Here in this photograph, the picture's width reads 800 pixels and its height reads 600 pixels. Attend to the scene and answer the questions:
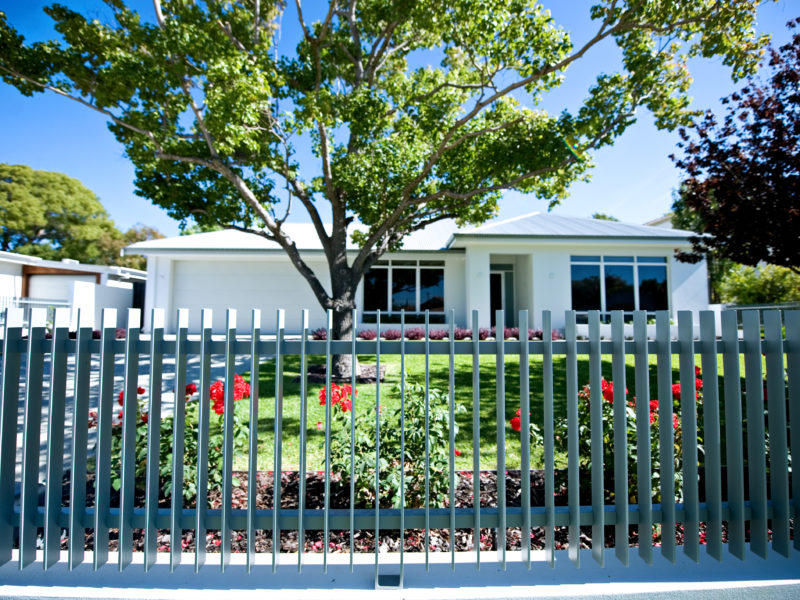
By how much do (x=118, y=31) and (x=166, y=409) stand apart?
281 inches

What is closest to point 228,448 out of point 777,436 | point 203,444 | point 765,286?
point 203,444

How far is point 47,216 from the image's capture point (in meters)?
35.3

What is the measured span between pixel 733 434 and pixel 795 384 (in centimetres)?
48

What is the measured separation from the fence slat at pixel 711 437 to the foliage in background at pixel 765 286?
21634 mm

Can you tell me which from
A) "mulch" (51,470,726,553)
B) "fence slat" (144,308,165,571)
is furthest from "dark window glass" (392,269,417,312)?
"fence slat" (144,308,165,571)

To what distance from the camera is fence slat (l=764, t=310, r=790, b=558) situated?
2711mm

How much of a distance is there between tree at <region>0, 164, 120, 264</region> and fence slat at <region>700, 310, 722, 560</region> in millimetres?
42348

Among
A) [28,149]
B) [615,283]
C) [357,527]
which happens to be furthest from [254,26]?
[28,149]

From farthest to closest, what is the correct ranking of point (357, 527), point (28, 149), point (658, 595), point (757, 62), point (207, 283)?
point (28, 149), point (207, 283), point (757, 62), point (357, 527), point (658, 595)

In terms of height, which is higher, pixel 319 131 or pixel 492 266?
pixel 319 131

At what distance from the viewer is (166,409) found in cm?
660

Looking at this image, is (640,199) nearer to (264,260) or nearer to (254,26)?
(264,260)

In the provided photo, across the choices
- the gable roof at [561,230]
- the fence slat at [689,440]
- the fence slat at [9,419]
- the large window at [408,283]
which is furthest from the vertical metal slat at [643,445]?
the large window at [408,283]

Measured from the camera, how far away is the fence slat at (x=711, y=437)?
2.68m
